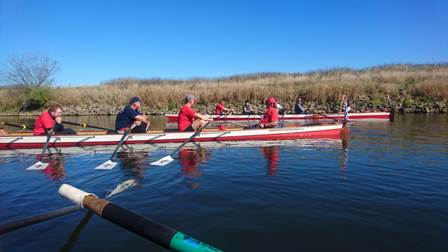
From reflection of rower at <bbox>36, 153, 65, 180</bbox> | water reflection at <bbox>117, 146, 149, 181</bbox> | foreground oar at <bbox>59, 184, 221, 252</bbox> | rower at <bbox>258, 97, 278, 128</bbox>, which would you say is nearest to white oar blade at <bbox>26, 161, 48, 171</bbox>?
reflection of rower at <bbox>36, 153, 65, 180</bbox>

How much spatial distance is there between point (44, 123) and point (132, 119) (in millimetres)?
3559

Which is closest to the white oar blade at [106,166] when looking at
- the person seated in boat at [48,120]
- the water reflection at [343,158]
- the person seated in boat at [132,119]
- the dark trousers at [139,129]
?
the person seated in boat at [132,119]

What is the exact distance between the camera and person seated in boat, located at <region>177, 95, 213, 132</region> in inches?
496

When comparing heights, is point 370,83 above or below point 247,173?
above

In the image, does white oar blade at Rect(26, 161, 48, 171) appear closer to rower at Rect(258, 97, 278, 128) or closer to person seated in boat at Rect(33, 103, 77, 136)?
person seated in boat at Rect(33, 103, 77, 136)

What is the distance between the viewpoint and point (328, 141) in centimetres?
1373

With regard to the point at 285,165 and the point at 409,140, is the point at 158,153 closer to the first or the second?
the point at 285,165

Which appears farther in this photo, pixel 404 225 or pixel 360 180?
pixel 360 180

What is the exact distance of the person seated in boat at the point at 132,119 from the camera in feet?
41.2

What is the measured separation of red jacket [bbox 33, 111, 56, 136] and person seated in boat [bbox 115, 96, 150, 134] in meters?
2.64

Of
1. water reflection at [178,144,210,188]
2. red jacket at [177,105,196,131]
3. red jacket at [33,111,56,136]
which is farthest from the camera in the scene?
red jacket at [177,105,196,131]

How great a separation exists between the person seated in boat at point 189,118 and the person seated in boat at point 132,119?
1487mm

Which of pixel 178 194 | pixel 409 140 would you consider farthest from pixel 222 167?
pixel 409 140

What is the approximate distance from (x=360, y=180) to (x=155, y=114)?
103 feet
